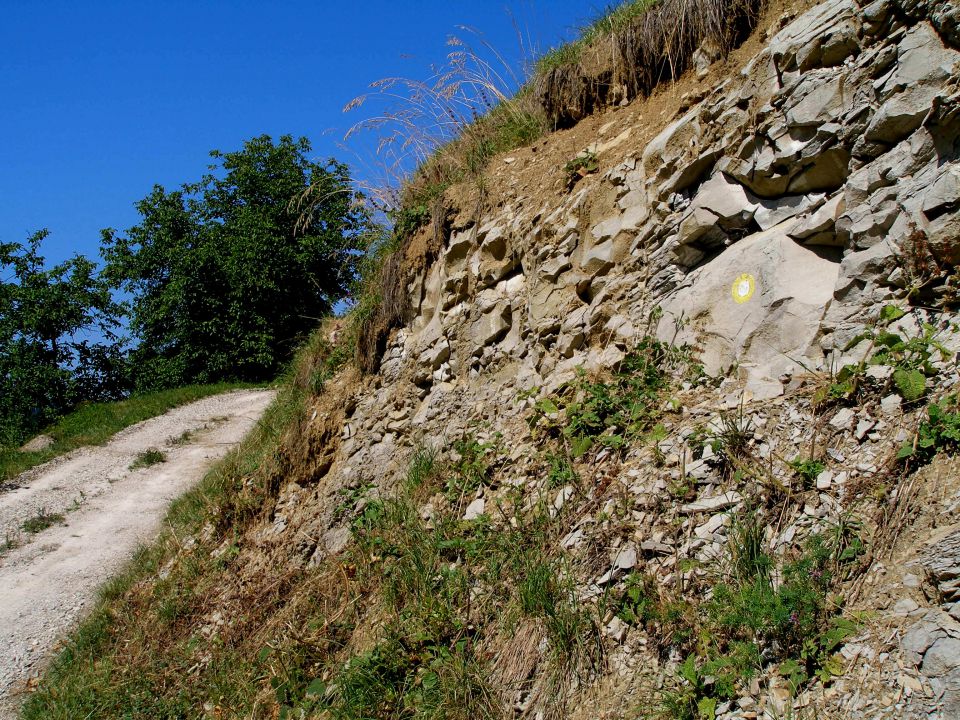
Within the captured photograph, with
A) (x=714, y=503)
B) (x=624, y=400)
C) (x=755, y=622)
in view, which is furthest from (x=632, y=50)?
(x=755, y=622)

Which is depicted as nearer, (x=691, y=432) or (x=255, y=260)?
(x=691, y=432)

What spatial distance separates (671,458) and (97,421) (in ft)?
52.1

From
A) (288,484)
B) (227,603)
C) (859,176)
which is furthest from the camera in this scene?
(288,484)

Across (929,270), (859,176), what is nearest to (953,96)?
(859,176)

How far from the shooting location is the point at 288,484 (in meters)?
8.64

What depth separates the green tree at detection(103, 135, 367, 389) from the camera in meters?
20.6

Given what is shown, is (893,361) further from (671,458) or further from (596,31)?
(596,31)

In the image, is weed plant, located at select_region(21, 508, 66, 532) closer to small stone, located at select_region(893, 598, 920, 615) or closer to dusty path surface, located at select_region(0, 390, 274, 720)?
dusty path surface, located at select_region(0, 390, 274, 720)

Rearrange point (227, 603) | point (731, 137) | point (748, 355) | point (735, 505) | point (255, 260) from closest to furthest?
point (735, 505) < point (748, 355) < point (731, 137) < point (227, 603) < point (255, 260)

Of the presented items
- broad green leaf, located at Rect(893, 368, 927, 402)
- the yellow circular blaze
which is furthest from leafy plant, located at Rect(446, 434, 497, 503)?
broad green leaf, located at Rect(893, 368, 927, 402)

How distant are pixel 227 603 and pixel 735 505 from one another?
5.30 metres

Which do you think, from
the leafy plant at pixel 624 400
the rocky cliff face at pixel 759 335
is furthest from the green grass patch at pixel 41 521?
the leafy plant at pixel 624 400

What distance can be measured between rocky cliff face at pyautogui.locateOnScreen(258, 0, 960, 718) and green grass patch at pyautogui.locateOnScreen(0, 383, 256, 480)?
387 inches

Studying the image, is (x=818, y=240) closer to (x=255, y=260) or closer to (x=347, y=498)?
(x=347, y=498)
